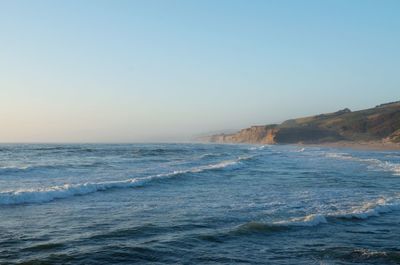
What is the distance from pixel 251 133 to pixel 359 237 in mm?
162696

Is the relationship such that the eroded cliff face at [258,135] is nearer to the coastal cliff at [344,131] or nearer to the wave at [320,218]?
the coastal cliff at [344,131]

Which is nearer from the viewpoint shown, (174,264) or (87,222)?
(174,264)

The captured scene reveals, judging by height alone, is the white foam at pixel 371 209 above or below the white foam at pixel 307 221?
below

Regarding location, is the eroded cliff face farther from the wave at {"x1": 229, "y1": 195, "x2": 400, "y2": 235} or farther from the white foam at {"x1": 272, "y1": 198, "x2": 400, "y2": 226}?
the wave at {"x1": 229, "y1": 195, "x2": 400, "y2": 235}

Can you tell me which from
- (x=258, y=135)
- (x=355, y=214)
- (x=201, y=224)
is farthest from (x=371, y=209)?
(x=258, y=135)

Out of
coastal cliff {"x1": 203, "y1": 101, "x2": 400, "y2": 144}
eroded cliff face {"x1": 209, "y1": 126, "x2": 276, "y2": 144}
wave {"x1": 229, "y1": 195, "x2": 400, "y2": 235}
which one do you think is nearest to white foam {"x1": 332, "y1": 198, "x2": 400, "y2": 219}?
wave {"x1": 229, "y1": 195, "x2": 400, "y2": 235}

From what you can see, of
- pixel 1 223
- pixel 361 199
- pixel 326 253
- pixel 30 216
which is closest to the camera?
pixel 326 253

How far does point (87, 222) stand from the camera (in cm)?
1363

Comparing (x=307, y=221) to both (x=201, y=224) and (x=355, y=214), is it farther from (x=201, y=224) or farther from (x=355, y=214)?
(x=201, y=224)

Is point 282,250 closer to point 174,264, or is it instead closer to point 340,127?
point 174,264

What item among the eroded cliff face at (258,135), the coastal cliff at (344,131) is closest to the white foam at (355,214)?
the coastal cliff at (344,131)

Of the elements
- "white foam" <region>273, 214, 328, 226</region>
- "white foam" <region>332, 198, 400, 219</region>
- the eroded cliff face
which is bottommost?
"white foam" <region>332, 198, 400, 219</region>

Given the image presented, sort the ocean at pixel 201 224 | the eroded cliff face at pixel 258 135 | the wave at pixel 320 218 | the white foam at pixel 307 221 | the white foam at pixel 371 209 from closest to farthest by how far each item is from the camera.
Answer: the ocean at pixel 201 224 → the wave at pixel 320 218 → the white foam at pixel 307 221 → the white foam at pixel 371 209 → the eroded cliff face at pixel 258 135

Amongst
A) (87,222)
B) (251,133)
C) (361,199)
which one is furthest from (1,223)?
(251,133)
